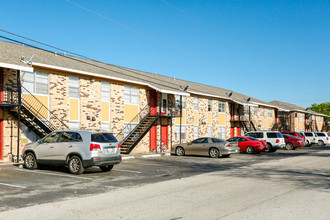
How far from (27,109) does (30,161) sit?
4.60 metres

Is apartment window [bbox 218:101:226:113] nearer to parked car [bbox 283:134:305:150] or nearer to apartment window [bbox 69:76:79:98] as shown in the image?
parked car [bbox 283:134:305:150]

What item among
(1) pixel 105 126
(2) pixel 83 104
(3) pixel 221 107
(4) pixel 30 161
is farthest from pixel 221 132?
(4) pixel 30 161

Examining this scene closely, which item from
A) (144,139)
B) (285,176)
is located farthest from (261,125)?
(285,176)

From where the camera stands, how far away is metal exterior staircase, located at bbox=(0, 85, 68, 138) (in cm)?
1759

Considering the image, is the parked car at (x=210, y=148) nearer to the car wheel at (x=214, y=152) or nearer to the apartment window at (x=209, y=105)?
the car wheel at (x=214, y=152)

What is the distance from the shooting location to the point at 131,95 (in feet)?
86.3

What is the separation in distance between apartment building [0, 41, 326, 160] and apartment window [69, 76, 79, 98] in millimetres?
63

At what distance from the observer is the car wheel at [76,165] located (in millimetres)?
Result: 13406

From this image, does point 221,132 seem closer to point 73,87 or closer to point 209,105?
point 209,105

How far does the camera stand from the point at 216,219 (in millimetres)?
6660

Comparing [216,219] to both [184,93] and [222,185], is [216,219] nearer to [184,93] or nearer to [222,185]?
[222,185]

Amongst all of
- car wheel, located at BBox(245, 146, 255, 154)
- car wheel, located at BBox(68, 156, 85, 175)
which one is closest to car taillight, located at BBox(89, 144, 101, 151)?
car wheel, located at BBox(68, 156, 85, 175)

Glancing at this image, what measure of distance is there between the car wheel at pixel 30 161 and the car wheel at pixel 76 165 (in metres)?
2.02

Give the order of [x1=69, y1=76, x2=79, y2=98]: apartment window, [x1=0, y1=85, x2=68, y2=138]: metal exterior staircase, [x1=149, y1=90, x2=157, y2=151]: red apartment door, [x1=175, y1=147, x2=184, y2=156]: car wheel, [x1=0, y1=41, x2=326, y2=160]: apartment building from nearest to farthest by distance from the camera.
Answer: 1. [x1=0, y1=85, x2=68, y2=138]: metal exterior staircase
2. [x1=0, y1=41, x2=326, y2=160]: apartment building
3. [x1=69, y1=76, x2=79, y2=98]: apartment window
4. [x1=175, y1=147, x2=184, y2=156]: car wheel
5. [x1=149, y1=90, x2=157, y2=151]: red apartment door
